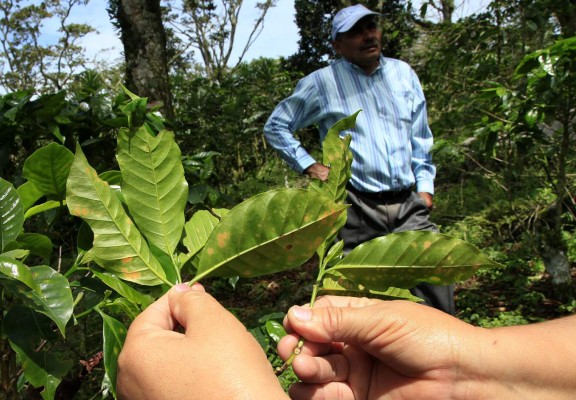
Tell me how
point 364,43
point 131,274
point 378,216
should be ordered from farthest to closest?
1. point 364,43
2. point 378,216
3. point 131,274

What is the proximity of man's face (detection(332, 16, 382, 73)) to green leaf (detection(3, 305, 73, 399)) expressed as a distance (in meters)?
1.88

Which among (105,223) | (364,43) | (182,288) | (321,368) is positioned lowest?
(321,368)

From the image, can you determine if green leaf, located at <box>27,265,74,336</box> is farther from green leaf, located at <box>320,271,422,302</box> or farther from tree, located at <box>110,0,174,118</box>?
tree, located at <box>110,0,174,118</box>

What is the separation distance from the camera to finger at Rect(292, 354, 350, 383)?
750mm

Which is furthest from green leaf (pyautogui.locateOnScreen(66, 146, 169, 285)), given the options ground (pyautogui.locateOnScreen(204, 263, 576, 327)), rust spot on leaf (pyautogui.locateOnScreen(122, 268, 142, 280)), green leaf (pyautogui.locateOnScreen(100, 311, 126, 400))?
ground (pyautogui.locateOnScreen(204, 263, 576, 327))

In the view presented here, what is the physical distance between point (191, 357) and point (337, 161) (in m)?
0.37

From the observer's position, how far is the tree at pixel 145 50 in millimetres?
2617

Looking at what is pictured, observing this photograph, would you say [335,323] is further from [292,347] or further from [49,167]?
[49,167]

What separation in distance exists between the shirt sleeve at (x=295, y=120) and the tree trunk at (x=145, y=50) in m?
0.67

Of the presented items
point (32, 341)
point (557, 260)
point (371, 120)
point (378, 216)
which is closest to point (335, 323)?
point (32, 341)

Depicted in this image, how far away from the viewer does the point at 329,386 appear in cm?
87

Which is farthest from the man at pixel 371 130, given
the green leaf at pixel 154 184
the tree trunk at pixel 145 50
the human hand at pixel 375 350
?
the green leaf at pixel 154 184

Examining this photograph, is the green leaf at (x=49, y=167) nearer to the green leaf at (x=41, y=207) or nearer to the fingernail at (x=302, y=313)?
the green leaf at (x=41, y=207)

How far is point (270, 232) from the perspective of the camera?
2.06 ft
